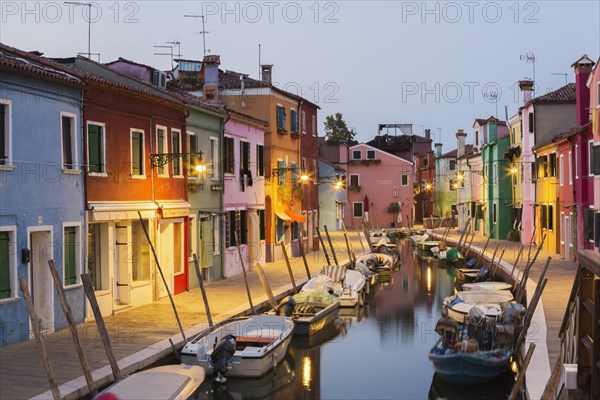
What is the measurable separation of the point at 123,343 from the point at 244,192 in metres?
14.3

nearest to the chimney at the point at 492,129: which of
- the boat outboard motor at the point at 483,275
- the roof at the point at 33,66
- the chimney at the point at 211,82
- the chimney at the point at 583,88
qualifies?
the chimney at the point at 583,88

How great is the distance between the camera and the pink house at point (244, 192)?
87.9 ft

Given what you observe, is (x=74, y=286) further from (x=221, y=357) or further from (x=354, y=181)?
(x=354, y=181)

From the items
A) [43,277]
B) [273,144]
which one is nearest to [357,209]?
[273,144]

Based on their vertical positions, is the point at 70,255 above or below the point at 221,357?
above

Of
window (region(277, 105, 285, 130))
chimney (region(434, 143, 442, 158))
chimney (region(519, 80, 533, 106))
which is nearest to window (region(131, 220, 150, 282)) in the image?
window (region(277, 105, 285, 130))

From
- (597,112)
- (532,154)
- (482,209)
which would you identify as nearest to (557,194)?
(532,154)

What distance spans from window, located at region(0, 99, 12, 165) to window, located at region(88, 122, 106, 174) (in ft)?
9.57

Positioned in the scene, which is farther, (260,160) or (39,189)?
(260,160)

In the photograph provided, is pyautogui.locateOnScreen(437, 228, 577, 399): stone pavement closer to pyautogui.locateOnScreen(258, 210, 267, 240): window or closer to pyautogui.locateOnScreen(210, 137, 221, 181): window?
pyautogui.locateOnScreen(258, 210, 267, 240): window

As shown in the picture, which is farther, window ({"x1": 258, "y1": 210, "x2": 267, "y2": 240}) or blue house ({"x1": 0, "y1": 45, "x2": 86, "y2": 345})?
window ({"x1": 258, "y1": 210, "x2": 267, "y2": 240})

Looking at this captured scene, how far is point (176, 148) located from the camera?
2244 centimetres

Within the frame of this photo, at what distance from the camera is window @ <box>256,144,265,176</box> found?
3053cm

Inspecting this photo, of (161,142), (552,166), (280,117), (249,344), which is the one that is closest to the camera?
(249,344)
